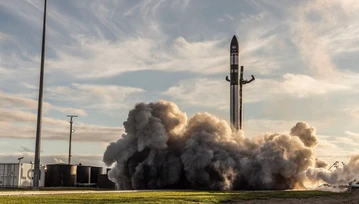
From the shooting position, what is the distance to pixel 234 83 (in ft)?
285

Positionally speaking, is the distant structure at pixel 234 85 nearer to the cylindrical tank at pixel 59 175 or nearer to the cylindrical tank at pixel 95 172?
the cylindrical tank at pixel 95 172

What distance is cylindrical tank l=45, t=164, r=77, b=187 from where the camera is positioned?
84375 millimetres

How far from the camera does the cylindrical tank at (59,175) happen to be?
84375 millimetres

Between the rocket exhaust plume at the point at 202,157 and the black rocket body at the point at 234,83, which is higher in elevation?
the black rocket body at the point at 234,83

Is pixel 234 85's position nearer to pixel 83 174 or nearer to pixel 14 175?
pixel 83 174

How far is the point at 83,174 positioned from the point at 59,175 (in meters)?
6.07

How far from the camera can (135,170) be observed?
261 feet

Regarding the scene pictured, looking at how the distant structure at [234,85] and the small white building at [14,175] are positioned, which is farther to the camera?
the distant structure at [234,85]

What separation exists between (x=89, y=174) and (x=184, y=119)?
20.4m

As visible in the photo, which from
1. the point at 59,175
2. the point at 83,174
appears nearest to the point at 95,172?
the point at 83,174

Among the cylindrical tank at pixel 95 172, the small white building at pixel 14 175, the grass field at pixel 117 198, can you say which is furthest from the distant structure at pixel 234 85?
the grass field at pixel 117 198

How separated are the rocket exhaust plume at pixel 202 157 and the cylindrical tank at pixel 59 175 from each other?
6.95 m

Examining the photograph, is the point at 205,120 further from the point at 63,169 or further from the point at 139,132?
the point at 63,169

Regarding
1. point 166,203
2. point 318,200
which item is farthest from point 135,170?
point 166,203
